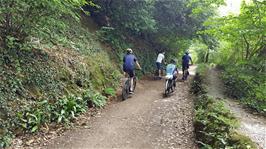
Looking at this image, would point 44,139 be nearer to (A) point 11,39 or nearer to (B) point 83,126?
(B) point 83,126

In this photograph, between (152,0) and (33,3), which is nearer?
(33,3)

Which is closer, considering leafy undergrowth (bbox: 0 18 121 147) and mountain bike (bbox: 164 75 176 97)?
leafy undergrowth (bbox: 0 18 121 147)

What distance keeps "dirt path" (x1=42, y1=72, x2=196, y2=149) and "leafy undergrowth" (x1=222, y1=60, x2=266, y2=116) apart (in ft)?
7.78

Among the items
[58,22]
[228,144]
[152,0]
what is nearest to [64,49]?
[58,22]

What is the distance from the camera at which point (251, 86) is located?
11055mm

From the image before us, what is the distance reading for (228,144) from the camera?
5.34 m

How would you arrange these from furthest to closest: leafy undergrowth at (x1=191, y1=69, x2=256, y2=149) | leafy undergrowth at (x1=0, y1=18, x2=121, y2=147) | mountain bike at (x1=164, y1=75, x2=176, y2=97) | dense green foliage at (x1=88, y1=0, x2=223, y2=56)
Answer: dense green foliage at (x1=88, y1=0, x2=223, y2=56), mountain bike at (x1=164, y1=75, x2=176, y2=97), leafy undergrowth at (x1=0, y1=18, x2=121, y2=147), leafy undergrowth at (x1=191, y1=69, x2=256, y2=149)

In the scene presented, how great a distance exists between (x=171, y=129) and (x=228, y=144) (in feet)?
7.61

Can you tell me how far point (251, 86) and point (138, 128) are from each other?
615cm

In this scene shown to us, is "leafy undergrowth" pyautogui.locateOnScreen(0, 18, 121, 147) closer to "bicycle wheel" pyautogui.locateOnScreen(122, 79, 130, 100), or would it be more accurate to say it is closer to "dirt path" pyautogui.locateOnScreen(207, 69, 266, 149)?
"bicycle wheel" pyautogui.locateOnScreen(122, 79, 130, 100)

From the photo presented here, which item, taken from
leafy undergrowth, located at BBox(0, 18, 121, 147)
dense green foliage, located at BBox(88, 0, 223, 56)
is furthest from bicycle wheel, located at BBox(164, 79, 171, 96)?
dense green foliage, located at BBox(88, 0, 223, 56)

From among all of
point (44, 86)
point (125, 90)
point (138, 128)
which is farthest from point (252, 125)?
point (44, 86)

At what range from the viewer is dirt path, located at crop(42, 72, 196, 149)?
6359 millimetres

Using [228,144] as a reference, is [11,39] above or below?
above
